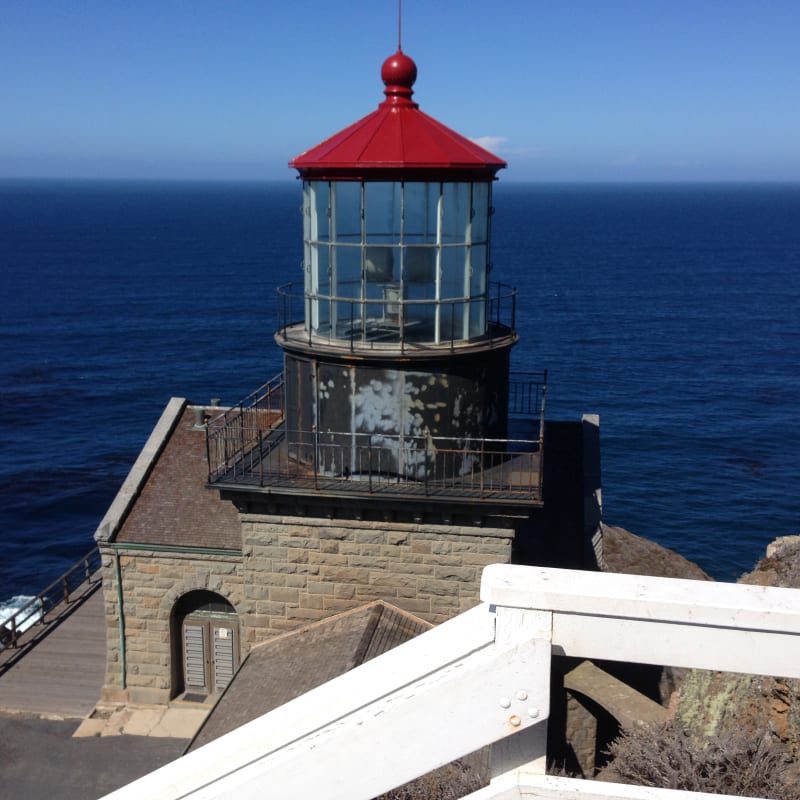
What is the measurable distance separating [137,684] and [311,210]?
318 inches

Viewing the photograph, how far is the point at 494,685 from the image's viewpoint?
231 centimetres

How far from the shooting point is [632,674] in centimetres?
1435

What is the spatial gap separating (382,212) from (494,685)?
8.86 meters

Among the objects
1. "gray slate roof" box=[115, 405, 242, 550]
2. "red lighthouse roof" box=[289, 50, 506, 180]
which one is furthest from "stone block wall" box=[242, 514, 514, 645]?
"red lighthouse roof" box=[289, 50, 506, 180]

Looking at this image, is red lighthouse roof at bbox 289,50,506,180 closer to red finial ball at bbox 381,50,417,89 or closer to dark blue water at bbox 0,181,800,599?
red finial ball at bbox 381,50,417,89

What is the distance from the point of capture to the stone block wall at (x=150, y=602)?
13.2m

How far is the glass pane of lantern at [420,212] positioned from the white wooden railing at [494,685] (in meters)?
8.57

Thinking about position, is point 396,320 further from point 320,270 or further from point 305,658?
point 305,658

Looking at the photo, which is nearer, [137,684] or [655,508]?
[137,684]

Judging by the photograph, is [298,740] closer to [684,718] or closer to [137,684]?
[684,718]

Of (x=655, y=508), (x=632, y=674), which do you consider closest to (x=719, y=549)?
(x=655, y=508)

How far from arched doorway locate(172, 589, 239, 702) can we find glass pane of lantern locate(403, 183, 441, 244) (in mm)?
6561

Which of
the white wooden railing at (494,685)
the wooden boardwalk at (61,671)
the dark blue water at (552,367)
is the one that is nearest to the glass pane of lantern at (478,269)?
the white wooden railing at (494,685)

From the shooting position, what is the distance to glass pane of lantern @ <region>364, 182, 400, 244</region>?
10.5 metres
